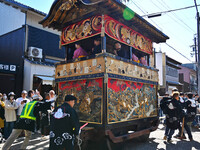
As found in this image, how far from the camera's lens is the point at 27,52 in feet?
42.5

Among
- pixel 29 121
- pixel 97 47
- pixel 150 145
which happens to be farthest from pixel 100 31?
pixel 150 145

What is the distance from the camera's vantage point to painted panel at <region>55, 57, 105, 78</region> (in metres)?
5.13

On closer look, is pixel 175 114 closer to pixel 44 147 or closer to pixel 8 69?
pixel 44 147

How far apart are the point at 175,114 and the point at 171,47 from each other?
27.7 feet

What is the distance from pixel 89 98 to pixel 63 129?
168cm

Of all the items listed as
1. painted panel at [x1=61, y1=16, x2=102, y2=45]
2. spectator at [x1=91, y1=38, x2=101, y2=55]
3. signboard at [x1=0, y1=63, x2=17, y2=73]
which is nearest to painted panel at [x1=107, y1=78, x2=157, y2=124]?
spectator at [x1=91, y1=38, x2=101, y2=55]

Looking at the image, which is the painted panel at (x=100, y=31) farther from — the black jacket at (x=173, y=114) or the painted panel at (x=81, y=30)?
the black jacket at (x=173, y=114)

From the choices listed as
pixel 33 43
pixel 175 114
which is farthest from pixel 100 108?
pixel 33 43

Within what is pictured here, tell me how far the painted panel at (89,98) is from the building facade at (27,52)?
736 cm

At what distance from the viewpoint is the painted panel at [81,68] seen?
5.13 m

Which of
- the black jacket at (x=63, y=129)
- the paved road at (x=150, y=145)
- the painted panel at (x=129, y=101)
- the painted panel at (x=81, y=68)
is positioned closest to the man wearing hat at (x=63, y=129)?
the black jacket at (x=63, y=129)

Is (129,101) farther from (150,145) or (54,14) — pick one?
(54,14)

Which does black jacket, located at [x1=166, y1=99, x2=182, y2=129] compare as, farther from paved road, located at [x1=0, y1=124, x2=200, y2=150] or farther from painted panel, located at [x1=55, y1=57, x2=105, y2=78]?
painted panel, located at [x1=55, y1=57, x2=105, y2=78]

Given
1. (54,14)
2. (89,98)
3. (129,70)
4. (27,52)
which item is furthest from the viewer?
(27,52)
